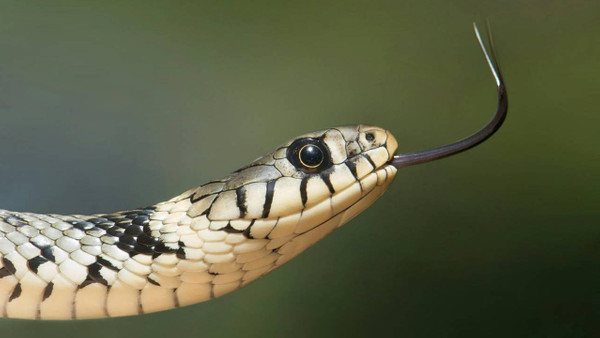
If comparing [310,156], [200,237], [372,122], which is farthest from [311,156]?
Answer: [372,122]

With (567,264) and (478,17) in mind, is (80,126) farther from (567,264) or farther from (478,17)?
(567,264)

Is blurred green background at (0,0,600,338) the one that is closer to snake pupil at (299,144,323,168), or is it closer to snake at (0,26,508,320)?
snake at (0,26,508,320)

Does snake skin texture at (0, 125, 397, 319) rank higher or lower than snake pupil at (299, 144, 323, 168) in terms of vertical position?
lower

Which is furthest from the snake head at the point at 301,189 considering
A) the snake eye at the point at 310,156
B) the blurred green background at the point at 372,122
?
the blurred green background at the point at 372,122

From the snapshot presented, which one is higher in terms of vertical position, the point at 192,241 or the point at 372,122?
the point at 372,122

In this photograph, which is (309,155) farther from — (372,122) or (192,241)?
(372,122)

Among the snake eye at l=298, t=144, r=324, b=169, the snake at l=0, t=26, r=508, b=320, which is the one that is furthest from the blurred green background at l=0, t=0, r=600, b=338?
the snake eye at l=298, t=144, r=324, b=169

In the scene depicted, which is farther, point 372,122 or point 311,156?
point 372,122
